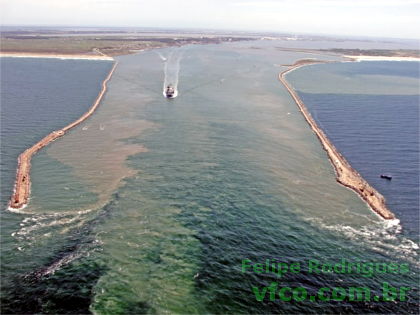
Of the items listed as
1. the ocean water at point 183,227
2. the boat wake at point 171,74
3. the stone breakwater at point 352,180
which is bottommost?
the ocean water at point 183,227

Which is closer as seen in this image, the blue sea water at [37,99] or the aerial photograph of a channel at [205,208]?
the aerial photograph of a channel at [205,208]

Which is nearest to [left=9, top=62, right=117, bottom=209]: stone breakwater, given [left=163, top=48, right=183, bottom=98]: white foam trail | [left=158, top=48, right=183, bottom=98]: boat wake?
[left=158, top=48, right=183, bottom=98]: boat wake

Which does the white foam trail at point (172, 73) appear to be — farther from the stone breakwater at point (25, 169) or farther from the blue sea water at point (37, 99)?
the stone breakwater at point (25, 169)

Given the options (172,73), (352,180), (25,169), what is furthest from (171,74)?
(352,180)

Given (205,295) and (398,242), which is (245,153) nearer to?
(398,242)

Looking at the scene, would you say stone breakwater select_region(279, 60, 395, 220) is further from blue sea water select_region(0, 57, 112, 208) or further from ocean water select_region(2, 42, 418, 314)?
blue sea water select_region(0, 57, 112, 208)

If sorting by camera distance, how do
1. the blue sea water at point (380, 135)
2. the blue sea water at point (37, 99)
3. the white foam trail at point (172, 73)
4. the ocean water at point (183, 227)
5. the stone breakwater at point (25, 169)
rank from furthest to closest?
the white foam trail at point (172, 73) → the blue sea water at point (37, 99) → the blue sea water at point (380, 135) → the stone breakwater at point (25, 169) → the ocean water at point (183, 227)

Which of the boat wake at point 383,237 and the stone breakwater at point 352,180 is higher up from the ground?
the stone breakwater at point 352,180

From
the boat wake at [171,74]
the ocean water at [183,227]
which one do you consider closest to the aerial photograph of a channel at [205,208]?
the ocean water at [183,227]

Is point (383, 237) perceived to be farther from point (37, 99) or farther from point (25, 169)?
point (37, 99)

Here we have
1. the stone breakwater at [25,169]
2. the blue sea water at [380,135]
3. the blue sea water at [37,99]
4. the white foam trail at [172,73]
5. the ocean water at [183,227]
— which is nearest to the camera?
the ocean water at [183,227]
